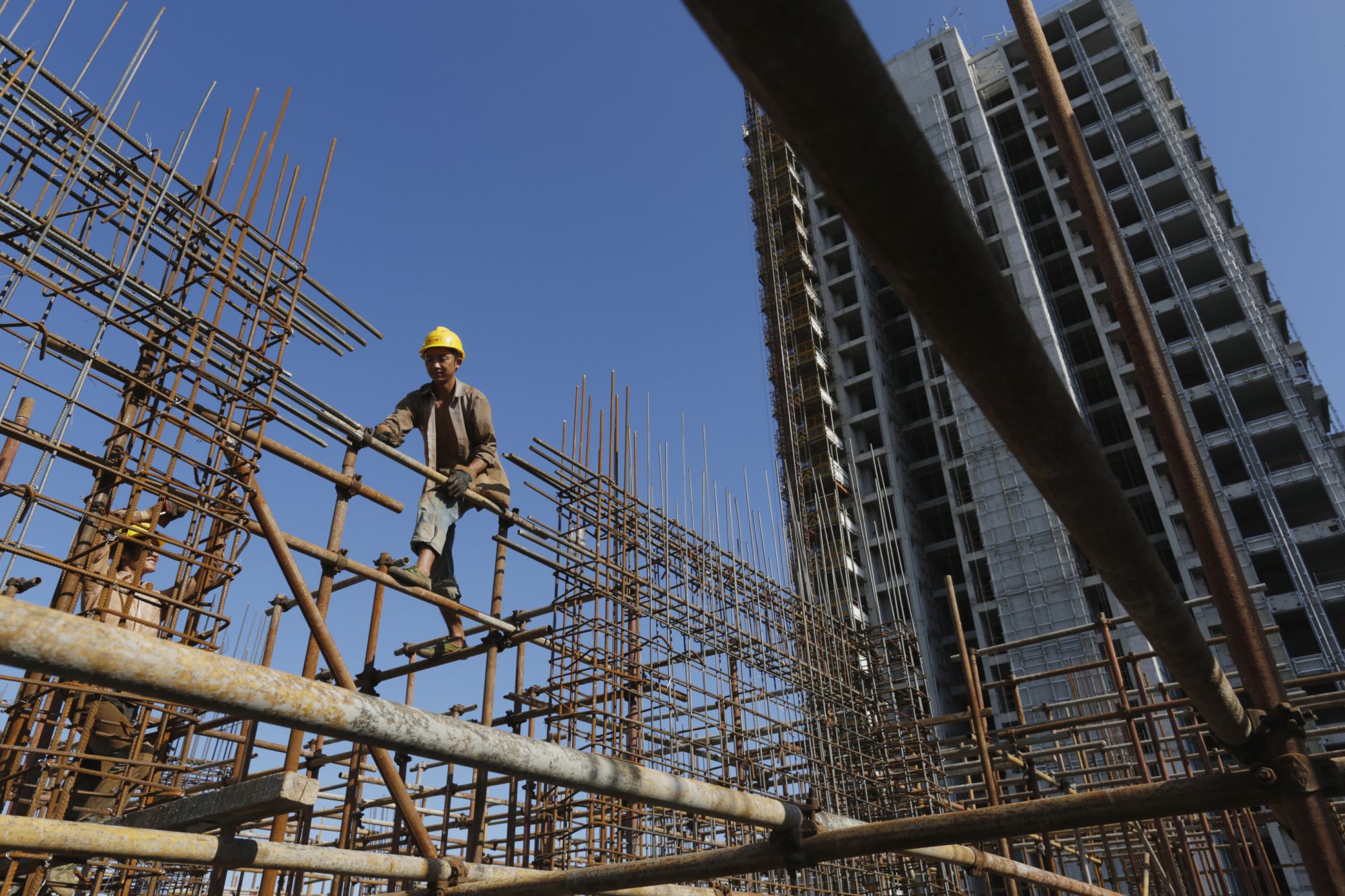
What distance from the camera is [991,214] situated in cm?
4009

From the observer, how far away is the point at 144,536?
4.88 m

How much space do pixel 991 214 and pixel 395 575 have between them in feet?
129

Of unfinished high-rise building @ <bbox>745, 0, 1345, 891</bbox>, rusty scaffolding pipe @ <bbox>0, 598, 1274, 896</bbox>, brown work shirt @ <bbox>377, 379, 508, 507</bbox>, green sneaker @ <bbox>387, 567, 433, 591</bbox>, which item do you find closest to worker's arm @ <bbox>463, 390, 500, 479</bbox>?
brown work shirt @ <bbox>377, 379, 508, 507</bbox>

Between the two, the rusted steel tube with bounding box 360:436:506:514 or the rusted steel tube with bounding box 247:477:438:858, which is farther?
the rusted steel tube with bounding box 360:436:506:514

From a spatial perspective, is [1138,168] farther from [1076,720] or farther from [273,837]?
[273,837]

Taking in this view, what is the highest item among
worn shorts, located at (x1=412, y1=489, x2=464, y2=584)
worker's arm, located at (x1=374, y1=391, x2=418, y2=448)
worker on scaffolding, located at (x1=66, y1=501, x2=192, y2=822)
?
worker's arm, located at (x1=374, y1=391, x2=418, y2=448)

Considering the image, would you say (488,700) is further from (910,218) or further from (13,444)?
(910,218)

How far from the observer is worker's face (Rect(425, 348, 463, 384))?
23.1 ft

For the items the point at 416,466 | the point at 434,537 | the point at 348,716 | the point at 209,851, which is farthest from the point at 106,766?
the point at 348,716

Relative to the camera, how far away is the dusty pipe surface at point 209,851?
3.04 meters

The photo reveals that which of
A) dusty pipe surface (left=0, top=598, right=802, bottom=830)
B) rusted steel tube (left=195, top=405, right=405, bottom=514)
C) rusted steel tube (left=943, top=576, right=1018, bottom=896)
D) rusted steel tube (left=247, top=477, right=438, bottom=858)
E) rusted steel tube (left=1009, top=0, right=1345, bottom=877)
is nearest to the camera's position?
dusty pipe surface (left=0, top=598, right=802, bottom=830)

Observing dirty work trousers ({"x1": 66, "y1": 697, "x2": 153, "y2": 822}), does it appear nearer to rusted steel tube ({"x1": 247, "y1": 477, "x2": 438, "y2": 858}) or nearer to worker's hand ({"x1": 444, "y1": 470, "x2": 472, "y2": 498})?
rusted steel tube ({"x1": 247, "y1": 477, "x2": 438, "y2": 858})

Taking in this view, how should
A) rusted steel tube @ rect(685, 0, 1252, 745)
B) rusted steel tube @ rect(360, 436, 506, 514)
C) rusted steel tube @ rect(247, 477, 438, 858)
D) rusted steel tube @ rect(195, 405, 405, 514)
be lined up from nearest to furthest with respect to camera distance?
rusted steel tube @ rect(685, 0, 1252, 745) < rusted steel tube @ rect(247, 477, 438, 858) < rusted steel tube @ rect(195, 405, 405, 514) < rusted steel tube @ rect(360, 436, 506, 514)

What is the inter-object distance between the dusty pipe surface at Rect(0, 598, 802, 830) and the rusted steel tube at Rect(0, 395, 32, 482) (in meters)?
4.09
